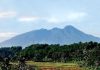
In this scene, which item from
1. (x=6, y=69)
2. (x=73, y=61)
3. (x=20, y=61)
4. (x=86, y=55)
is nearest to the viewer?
(x=6, y=69)

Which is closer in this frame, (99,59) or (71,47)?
(99,59)

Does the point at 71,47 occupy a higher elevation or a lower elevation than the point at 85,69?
higher

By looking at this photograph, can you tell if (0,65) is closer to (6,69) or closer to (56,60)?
(6,69)

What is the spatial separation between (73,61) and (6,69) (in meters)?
82.7

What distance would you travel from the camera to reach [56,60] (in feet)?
458

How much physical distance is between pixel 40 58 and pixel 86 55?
148ft

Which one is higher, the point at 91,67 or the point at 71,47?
the point at 71,47

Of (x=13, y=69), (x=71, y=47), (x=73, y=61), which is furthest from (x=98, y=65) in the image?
(x=71, y=47)

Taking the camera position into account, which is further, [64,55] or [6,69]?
[64,55]

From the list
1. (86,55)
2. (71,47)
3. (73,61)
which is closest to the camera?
(86,55)

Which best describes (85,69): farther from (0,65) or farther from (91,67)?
(0,65)

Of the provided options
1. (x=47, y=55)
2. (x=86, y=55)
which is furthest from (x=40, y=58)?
(x=86, y=55)

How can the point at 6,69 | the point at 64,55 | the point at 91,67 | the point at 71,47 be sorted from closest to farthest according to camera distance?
the point at 6,69, the point at 91,67, the point at 64,55, the point at 71,47

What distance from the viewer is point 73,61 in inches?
5143
